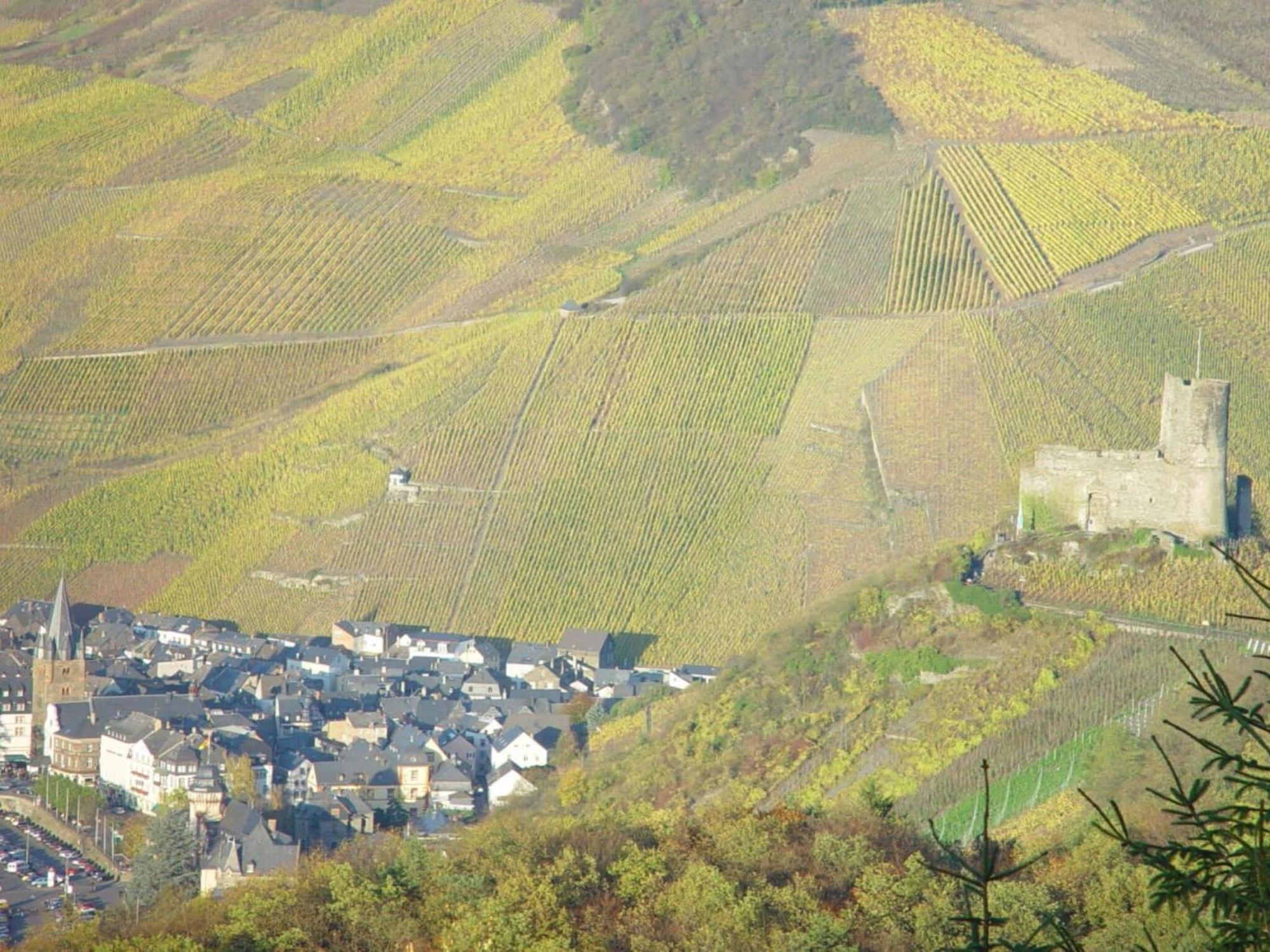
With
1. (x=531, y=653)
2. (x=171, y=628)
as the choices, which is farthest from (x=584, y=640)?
(x=171, y=628)

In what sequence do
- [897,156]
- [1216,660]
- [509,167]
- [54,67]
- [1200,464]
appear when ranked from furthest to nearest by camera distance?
[54,67] < [509,167] < [897,156] < [1200,464] < [1216,660]

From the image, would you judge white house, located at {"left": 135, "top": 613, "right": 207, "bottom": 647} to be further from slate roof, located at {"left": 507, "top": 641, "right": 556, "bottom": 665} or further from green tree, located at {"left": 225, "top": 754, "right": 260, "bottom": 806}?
green tree, located at {"left": 225, "top": 754, "right": 260, "bottom": 806}

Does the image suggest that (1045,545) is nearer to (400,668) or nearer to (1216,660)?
(1216,660)

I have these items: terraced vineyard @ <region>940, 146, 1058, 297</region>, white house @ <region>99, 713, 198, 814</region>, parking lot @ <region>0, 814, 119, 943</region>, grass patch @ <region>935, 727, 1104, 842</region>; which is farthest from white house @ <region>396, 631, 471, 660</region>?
grass patch @ <region>935, 727, 1104, 842</region>

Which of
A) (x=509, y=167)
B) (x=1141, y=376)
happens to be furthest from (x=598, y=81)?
(x=1141, y=376)

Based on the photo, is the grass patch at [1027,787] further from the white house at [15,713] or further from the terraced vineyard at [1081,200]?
the terraced vineyard at [1081,200]
